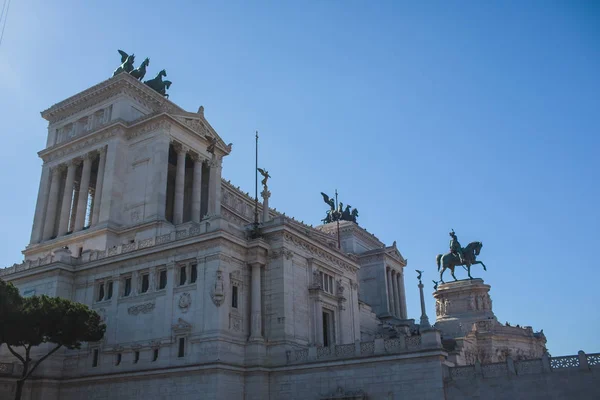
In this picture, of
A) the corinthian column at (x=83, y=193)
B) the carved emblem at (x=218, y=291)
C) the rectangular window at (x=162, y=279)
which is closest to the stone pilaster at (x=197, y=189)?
the corinthian column at (x=83, y=193)

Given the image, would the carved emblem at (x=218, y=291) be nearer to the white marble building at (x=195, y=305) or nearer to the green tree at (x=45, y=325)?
the white marble building at (x=195, y=305)

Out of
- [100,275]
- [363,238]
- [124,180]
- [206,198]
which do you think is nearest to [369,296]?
[363,238]

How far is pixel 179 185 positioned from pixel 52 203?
15363 mm

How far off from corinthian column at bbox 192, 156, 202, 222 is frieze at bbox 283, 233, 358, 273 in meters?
17.0

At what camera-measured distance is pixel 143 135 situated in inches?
2376

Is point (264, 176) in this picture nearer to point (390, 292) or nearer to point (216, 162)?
point (216, 162)

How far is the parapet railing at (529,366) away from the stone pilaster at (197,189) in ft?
112

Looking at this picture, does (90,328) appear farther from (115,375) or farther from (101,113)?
(101,113)

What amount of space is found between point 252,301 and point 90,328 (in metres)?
11.3

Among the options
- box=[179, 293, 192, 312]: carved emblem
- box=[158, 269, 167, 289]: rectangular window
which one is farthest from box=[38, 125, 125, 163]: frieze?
box=[179, 293, 192, 312]: carved emblem

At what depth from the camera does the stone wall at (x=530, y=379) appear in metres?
30.9

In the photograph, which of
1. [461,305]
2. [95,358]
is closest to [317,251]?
[95,358]

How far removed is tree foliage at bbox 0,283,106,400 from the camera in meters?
35.9

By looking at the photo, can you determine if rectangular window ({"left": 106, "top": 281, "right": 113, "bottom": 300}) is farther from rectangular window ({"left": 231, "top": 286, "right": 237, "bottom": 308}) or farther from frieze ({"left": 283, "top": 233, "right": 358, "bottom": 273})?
frieze ({"left": 283, "top": 233, "right": 358, "bottom": 273})
